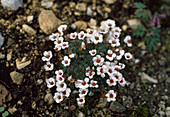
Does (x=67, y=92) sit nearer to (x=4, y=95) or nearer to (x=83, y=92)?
(x=83, y=92)

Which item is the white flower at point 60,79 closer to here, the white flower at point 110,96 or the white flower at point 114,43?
the white flower at point 110,96

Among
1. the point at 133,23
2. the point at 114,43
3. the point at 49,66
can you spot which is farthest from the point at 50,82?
the point at 133,23

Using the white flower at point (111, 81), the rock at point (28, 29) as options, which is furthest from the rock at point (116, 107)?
the rock at point (28, 29)

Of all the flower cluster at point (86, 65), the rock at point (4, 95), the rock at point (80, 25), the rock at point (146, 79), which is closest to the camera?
the rock at point (4, 95)

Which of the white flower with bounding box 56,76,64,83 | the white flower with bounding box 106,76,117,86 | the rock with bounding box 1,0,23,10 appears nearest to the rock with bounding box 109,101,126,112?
the white flower with bounding box 106,76,117,86

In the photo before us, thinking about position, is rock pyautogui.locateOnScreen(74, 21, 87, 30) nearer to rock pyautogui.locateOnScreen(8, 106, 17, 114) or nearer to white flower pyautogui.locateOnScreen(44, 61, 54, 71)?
white flower pyautogui.locateOnScreen(44, 61, 54, 71)

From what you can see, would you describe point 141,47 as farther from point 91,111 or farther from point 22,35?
point 22,35
